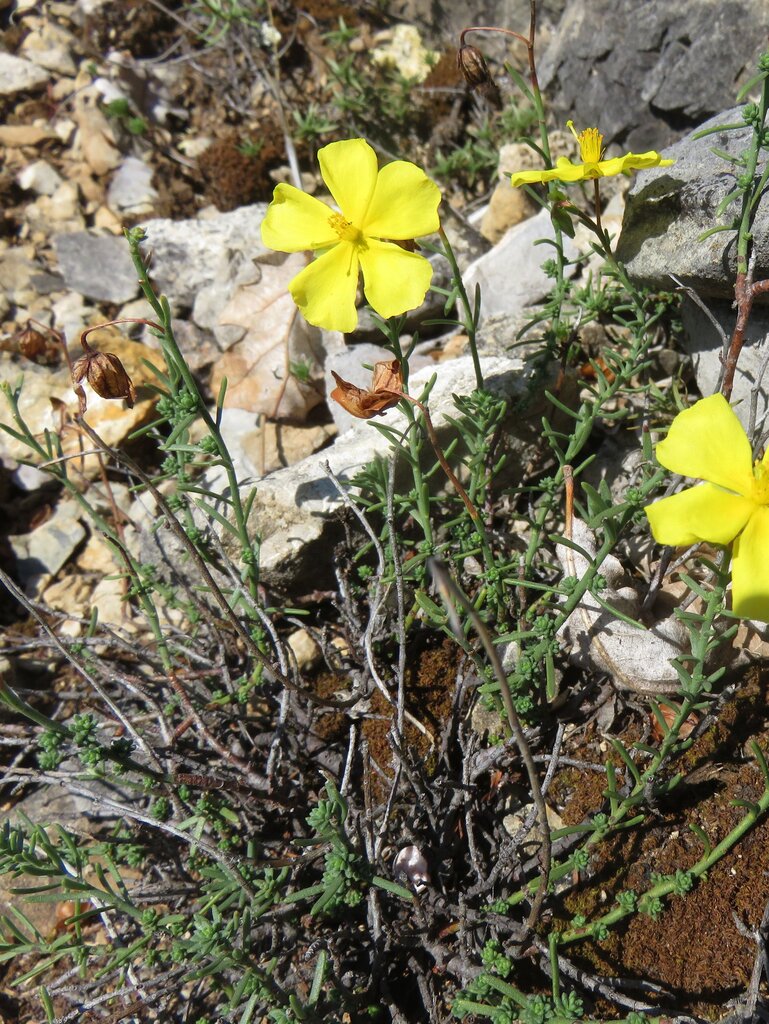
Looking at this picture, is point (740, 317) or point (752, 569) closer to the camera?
point (752, 569)

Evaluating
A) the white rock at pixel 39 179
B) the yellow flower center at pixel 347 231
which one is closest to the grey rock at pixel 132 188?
the white rock at pixel 39 179


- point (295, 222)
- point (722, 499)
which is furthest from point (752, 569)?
point (295, 222)

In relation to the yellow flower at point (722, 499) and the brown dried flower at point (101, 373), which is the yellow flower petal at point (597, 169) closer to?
the yellow flower at point (722, 499)

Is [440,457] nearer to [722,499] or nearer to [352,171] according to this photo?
[722,499]

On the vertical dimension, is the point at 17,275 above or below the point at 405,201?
above

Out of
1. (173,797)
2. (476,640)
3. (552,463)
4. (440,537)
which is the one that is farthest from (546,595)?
(173,797)

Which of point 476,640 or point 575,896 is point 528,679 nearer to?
point 476,640
